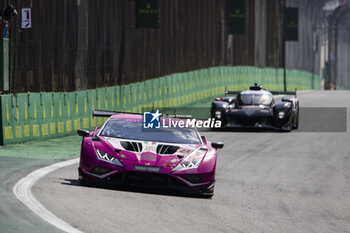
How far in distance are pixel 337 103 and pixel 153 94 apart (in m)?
12.1

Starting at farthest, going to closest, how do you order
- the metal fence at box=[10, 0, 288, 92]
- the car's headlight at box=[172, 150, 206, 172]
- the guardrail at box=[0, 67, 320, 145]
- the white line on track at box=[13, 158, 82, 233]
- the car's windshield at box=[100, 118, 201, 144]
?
the metal fence at box=[10, 0, 288, 92] → the guardrail at box=[0, 67, 320, 145] → the car's windshield at box=[100, 118, 201, 144] → the car's headlight at box=[172, 150, 206, 172] → the white line on track at box=[13, 158, 82, 233]

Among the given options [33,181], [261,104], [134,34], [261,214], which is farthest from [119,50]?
[261,214]

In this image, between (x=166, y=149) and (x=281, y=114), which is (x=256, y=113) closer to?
(x=281, y=114)

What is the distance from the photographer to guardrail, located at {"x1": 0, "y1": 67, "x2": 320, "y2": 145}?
1950cm

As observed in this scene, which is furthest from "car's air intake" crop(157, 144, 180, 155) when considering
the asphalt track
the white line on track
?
the white line on track

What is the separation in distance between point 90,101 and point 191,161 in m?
12.6

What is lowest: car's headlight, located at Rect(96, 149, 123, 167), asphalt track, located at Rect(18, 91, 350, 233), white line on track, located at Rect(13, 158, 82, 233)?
asphalt track, located at Rect(18, 91, 350, 233)

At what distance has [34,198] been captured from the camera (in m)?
10.6

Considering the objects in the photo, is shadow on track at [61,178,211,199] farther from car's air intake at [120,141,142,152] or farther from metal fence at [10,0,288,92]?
metal fence at [10,0,288,92]

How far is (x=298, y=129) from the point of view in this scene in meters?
26.1

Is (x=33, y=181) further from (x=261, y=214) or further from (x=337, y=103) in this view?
(x=337, y=103)

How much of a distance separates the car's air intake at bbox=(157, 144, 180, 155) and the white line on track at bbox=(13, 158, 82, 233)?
6.79ft

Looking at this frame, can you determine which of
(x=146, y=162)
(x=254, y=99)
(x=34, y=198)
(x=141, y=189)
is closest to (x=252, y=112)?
(x=254, y=99)

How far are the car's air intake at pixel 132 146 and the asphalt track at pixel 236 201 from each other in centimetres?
68
